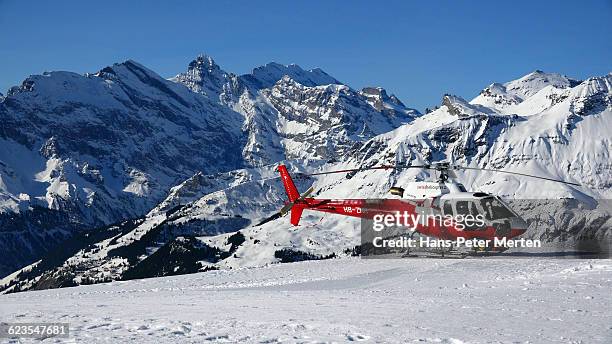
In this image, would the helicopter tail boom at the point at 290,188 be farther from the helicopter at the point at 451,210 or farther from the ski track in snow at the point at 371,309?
the ski track in snow at the point at 371,309

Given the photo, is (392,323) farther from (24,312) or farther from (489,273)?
(489,273)

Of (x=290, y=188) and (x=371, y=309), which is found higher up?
(x=290, y=188)

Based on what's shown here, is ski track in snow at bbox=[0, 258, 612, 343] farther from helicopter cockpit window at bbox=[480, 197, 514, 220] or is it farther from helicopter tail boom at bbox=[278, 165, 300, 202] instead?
helicopter tail boom at bbox=[278, 165, 300, 202]

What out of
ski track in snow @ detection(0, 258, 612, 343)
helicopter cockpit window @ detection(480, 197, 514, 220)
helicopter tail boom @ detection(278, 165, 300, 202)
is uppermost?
helicopter tail boom @ detection(278, 165, 300, 202)

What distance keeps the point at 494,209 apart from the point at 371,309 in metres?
19.5

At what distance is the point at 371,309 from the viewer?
2236cm

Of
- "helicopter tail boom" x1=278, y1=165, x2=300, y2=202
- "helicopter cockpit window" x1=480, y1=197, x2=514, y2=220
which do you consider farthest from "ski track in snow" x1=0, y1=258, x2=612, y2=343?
"helicopter tail boom" x1=278, y1=165, x2=300, y2=202

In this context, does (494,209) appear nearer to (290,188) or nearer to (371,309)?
(290,188)

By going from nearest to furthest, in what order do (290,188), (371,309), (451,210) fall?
(371,309) < (451,210) < (290,188)

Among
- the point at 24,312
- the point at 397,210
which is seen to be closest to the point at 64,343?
the point at 24,312

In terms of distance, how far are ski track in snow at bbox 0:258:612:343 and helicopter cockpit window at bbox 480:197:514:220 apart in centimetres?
357

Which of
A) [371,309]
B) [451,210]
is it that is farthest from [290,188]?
[371,309]

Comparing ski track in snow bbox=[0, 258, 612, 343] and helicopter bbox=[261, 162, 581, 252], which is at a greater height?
helicopter bbox=[261, 162, 581, 252]

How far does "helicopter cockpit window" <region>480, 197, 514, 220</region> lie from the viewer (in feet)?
129
